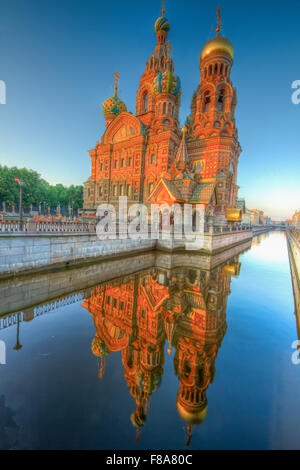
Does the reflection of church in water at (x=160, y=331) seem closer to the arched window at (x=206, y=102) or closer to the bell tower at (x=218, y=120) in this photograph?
the bell tower at (x=218, y=120)

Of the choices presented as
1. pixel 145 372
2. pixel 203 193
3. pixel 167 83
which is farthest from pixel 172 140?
pixel 145 372

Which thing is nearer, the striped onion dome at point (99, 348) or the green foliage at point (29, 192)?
the striped onion dome at point (99, 348)

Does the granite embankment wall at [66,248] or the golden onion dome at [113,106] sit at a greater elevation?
the golden onion dome at [113,106]

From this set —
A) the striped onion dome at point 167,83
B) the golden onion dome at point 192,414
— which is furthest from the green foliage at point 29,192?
the golden onion dome at point 192,414

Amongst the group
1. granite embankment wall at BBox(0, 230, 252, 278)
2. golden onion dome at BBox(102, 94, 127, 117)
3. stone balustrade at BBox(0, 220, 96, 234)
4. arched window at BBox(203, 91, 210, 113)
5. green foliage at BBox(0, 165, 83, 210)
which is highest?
golden onion dome at BBox(102, 94, 127, 117)

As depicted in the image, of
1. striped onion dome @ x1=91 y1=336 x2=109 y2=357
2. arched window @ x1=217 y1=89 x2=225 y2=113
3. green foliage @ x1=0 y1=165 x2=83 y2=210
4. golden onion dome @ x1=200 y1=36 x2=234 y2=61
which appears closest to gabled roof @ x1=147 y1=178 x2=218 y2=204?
arched window @ x1=217 y1=89 x2=225 y2=113

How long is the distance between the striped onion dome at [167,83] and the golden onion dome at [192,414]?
29.2 metres

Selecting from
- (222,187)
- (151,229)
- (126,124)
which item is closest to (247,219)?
(222,187)

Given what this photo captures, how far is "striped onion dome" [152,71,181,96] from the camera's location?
22.9m

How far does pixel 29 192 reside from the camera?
3850 centimetres

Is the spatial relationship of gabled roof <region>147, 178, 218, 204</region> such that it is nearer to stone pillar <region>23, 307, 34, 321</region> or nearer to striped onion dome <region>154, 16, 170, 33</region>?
stone pillar <region>23, 307, 34, 321</region>

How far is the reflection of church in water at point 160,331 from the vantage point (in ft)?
10.3

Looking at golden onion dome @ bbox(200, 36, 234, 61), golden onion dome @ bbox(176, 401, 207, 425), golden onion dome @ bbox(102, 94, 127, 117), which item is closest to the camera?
golden onion dome @ bbox(176, 401, 207, 425)
